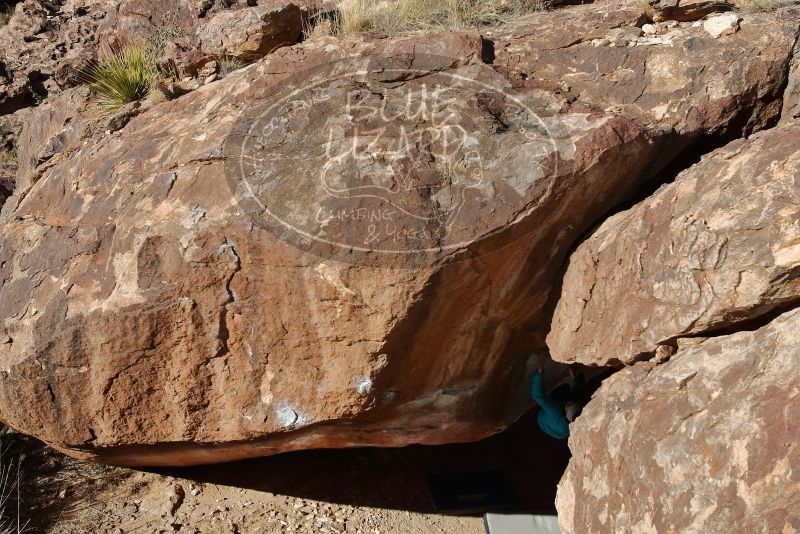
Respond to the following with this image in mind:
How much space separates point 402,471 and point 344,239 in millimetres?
2325

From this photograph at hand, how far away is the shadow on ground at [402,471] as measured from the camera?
4.49 metres

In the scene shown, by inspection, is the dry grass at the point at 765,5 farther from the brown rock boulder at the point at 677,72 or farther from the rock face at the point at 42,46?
the rock face at the point at 42,46

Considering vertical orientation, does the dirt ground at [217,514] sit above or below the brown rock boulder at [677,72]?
below

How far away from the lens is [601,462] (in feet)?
9.20

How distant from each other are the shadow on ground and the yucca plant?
7.99ft

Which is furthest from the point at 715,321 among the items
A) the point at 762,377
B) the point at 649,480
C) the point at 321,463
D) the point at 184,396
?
the point at 321,463

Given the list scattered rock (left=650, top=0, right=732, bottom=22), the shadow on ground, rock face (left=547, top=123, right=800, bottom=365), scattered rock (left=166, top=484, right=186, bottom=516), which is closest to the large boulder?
scattered rock (left=650, top=0, right=732, bottom=22)

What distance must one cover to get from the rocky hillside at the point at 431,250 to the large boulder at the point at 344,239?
13mm

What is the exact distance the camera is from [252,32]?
4.88 meters

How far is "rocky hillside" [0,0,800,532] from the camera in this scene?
2656mm

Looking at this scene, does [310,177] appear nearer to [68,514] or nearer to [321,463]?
[321,463]

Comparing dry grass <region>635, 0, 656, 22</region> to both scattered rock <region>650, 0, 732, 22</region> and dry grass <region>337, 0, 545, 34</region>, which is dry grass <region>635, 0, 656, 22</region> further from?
dry grass <region>337, 0, 545, 34</region>

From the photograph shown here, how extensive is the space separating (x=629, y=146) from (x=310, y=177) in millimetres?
1416

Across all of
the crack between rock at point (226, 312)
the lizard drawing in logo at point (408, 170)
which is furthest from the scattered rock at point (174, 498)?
the lizard drawing in logo at point (408, 170)
